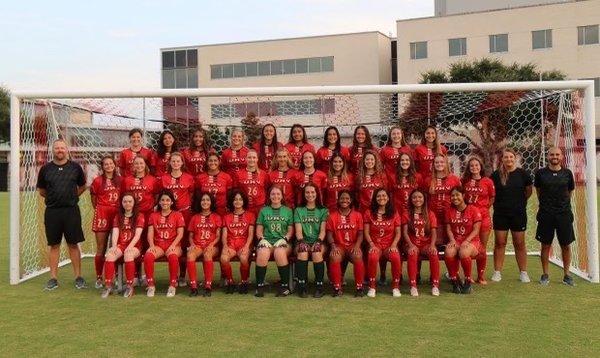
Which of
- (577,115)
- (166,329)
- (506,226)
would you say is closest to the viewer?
(166,329)

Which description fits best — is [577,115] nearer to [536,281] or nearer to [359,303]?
[536,281]

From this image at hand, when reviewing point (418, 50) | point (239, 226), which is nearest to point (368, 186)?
point (239, 226)

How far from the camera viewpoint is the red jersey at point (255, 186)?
21.1 feet

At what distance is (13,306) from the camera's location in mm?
5633

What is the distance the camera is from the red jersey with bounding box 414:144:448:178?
6.71 meters

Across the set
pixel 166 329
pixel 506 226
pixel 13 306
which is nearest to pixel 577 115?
pixel 506 226

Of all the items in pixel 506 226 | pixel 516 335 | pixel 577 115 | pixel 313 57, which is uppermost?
pixel 313 57

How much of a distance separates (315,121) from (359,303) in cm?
563

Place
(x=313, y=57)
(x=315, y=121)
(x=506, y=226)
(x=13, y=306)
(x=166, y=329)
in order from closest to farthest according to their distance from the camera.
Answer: (x=166, y=329) < (x=13, y=306) < (x=506, y=226) < (x=315, y=121) < (x=313, y=57)

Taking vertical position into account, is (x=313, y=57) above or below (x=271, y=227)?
above

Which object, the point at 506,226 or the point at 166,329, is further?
the point at 506,226

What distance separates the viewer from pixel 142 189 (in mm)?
6387

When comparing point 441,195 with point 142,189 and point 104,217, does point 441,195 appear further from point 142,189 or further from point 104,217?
point 104,217

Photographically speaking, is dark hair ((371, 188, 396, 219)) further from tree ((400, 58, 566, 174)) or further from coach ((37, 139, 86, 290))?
coach ((37, 139, 86, 290))
